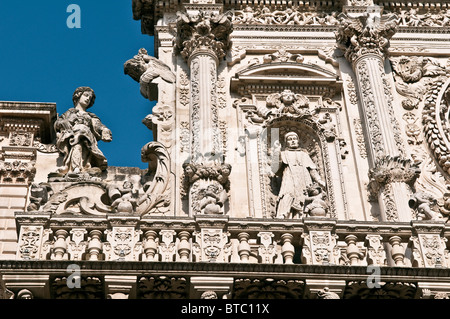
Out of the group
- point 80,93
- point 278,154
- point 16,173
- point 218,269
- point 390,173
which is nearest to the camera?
point 218,269

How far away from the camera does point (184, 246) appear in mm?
14312

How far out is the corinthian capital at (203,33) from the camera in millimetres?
19078

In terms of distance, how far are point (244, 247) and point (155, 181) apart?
331 centimetres

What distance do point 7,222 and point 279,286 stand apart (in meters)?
5.51

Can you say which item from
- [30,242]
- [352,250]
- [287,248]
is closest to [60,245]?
[30,242]

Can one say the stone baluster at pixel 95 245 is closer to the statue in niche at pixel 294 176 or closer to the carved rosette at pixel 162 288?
the carved rosette at pixel 162 288

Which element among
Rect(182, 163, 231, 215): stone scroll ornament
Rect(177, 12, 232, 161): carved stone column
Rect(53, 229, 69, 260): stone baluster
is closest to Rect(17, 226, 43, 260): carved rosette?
Result: Rect(53, 229, 69, 260): stone baluster

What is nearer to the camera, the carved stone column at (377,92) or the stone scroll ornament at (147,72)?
the carved stone column at (377,92)

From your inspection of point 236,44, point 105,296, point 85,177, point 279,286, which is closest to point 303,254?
point 279,286

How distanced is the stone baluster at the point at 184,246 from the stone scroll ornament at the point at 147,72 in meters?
5.12

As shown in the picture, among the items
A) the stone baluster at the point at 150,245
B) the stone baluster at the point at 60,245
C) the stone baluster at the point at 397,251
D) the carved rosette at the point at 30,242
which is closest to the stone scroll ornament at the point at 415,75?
the stone baluster at the point at 397,251

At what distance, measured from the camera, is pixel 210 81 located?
1844 cm

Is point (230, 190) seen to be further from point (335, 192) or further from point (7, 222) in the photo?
point (7, 222)

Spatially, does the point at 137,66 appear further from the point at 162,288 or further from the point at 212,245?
the point at 162,288
